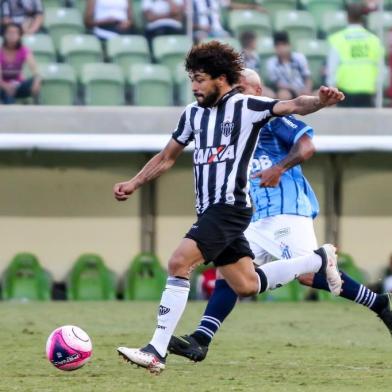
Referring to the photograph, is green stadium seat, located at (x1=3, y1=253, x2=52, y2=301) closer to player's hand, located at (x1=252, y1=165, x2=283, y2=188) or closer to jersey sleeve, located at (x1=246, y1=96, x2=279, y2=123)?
player's hand, located at (x1=252, y1=165, x2=283, y2=188)

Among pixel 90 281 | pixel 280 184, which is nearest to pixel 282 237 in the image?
pixel 280 184

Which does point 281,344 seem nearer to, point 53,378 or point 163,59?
point 53,378

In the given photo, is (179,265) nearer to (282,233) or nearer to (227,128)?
(227,128)

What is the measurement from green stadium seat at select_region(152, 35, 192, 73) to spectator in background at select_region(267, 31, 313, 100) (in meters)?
0.94

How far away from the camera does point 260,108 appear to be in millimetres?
7746

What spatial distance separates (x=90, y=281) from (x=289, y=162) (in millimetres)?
6961

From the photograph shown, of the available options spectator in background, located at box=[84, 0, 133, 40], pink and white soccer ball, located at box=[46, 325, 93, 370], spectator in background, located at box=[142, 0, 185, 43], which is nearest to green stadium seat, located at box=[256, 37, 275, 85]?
spectator in background, located at box=[142, 0, 185, 43]

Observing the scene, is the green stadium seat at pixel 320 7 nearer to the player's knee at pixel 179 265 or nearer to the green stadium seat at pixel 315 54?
the green stadium seat at pixel 315 54

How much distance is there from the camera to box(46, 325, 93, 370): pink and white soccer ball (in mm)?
7660

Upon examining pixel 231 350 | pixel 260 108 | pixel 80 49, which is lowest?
pixel 231 350

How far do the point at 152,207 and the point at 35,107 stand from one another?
203 cm

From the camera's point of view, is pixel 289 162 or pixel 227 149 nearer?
pixel 227 149

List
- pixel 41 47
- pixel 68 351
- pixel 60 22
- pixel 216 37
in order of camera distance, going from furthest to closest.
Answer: pixel 60 22 → pixel 41 47 → pixel 216 37 → pixel 68 351

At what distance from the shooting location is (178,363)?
8.65m
